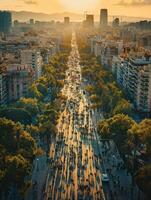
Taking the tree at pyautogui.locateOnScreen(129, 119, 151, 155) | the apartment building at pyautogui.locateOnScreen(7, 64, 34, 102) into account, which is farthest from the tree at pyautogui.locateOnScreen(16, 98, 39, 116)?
the tree at pyautogui.locateOnScreen(129, 119, 151, 155)

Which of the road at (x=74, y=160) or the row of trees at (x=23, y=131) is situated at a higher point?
the row of trees at (x=23, y=131)

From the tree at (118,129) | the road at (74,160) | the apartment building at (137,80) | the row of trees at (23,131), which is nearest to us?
the row of trees at (23,131)

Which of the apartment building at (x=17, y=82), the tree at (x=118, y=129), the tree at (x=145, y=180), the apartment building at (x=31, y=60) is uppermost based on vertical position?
the apartment building at (x=31, y=60)

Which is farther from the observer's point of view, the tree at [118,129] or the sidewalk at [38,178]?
the tree at [118,129]

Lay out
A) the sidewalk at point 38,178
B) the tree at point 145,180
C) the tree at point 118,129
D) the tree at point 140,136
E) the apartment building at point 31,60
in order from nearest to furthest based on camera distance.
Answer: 1. the tree at point 145,180
2. the sidewalk at point 38,178
3. the tree at point 140,136
4. the tree at point 118,129
5. the apartment building at point 31,60

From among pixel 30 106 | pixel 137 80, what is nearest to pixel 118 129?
pixel 30 106

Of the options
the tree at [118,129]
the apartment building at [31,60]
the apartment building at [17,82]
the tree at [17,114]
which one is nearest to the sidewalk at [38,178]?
the tree at [118,129]

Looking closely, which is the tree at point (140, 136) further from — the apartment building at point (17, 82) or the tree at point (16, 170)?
the apartment building at point (17, 82)

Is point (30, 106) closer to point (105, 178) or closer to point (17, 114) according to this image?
point (17, 114)
